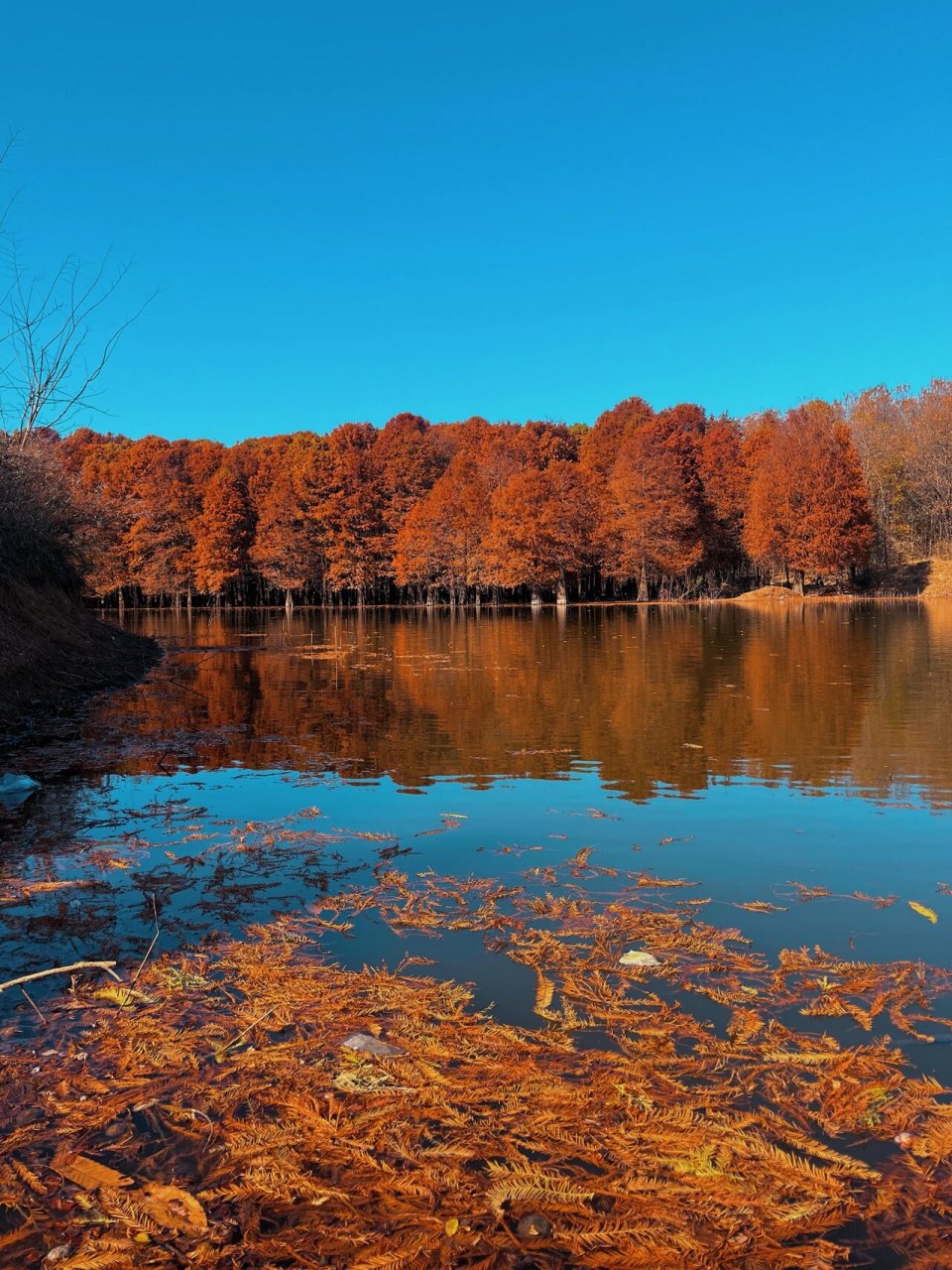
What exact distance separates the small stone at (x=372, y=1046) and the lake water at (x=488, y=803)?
2.07 feet

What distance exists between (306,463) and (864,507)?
5135 cm

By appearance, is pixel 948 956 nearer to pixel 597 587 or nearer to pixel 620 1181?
pixel 620 1181

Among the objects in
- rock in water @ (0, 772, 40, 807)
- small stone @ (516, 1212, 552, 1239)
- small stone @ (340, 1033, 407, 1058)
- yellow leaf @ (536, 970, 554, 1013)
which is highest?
rock in water @ (0, 772, 40, 807)

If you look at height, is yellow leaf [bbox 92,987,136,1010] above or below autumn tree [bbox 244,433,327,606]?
below

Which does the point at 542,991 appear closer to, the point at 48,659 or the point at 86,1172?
the point at 86,1172

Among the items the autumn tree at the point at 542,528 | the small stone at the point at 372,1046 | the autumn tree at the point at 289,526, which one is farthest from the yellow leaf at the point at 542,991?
the autumn tree at the point at 289,526

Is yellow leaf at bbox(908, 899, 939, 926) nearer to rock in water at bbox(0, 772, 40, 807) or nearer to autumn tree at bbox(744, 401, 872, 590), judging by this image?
rock in water at bbox(0, 772, 40, 807)

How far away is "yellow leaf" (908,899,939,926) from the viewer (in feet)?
16.4

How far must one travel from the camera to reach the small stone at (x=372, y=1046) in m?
3.51

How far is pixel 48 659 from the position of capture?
1652 centimetres

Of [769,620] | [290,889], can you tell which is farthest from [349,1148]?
[769,620]

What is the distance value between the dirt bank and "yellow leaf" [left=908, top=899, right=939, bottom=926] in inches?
433

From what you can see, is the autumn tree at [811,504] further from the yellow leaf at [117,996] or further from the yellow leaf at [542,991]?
the yellow leaf at [117,996]

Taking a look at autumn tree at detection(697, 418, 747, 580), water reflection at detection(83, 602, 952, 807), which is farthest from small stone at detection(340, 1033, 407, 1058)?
autumn tree at detection(697, 418, 747, 580)
